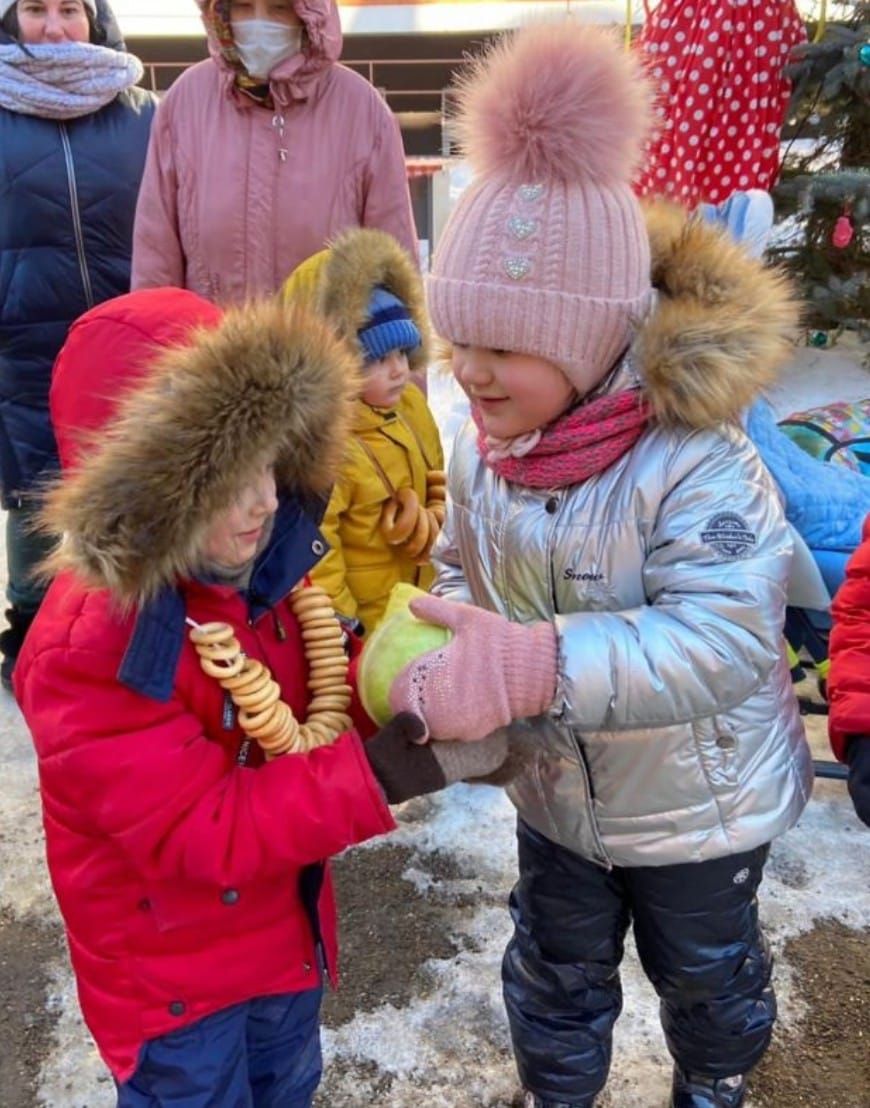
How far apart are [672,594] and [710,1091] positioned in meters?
1.03

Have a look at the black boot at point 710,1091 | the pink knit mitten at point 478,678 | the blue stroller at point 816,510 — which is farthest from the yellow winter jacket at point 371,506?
the black boot at point 710,1091

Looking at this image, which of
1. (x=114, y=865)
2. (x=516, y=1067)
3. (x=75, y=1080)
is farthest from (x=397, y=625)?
(x=75, y=1080)

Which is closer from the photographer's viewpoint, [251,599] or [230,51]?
[251,599]

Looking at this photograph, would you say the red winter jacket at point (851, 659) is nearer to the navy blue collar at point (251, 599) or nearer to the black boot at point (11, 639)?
the navy blue collar at point (251, 599)

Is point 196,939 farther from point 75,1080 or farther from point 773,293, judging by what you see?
point 773,293

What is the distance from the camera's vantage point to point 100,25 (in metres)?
3.26

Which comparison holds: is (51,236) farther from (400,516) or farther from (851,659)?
(851,659)

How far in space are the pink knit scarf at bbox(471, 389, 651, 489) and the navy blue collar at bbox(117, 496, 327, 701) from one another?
356 millimetres

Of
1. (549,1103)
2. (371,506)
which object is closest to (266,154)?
(371,506)

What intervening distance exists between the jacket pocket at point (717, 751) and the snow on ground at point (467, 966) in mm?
824

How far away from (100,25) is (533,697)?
2.84 m

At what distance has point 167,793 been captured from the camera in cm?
136

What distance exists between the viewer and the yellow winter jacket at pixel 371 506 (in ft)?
8.30

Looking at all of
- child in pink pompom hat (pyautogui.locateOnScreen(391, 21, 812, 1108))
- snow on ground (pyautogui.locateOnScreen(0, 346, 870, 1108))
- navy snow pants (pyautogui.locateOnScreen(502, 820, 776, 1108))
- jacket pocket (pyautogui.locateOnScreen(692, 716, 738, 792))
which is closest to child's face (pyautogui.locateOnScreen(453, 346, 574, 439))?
child in pink pompom hat (pyautogui.locateOnScreen(391, 21, 812, 1108))
